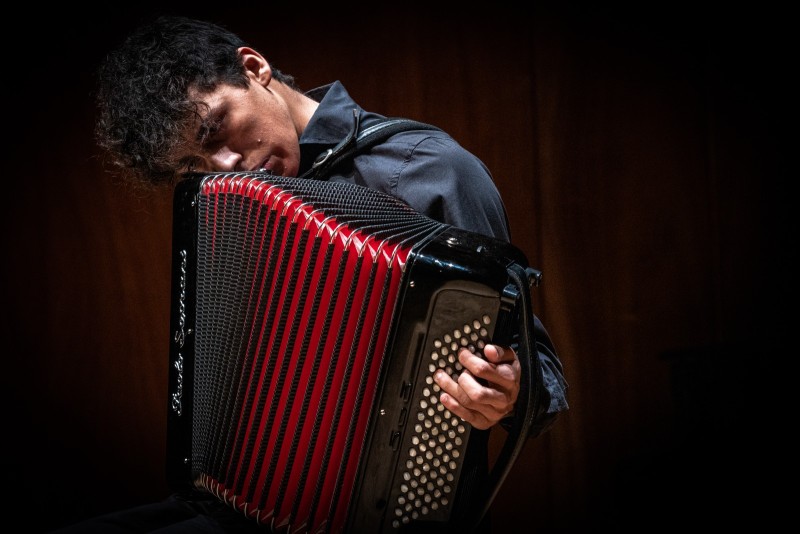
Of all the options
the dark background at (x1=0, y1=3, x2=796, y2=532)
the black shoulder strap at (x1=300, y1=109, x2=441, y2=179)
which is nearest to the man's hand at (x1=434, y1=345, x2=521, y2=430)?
the black shoulder strap at (x1=300, y1=109, x2=441, y2=179)

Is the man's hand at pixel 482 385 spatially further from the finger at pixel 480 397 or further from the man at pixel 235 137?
the man at pixel 235 137

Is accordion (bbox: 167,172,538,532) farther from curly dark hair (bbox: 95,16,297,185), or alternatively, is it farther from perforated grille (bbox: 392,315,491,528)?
curly dark hair (bbox: 95,16,297,185)

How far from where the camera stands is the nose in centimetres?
103

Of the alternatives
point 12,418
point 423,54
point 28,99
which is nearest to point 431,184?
point 423,54

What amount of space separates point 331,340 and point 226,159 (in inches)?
18.0

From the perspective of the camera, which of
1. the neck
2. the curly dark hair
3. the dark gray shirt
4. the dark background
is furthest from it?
the dark background

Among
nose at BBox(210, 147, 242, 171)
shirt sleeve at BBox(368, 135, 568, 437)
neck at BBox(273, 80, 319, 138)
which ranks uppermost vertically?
neck at BBox(273, 80, 319, 138)

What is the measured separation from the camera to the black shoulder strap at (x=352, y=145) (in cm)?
104

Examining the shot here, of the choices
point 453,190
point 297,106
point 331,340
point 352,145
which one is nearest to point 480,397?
point 331,340

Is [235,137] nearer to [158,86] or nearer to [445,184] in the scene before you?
[158,86]

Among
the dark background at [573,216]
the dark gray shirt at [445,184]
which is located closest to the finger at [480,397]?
the dark gray shirt at [445,184]

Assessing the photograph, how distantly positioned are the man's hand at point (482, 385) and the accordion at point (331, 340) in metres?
0.01

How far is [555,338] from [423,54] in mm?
922

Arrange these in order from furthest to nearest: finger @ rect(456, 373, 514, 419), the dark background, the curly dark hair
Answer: the dark background, the curly dark hair, finger @ rect(456, 373, 514, 419)
